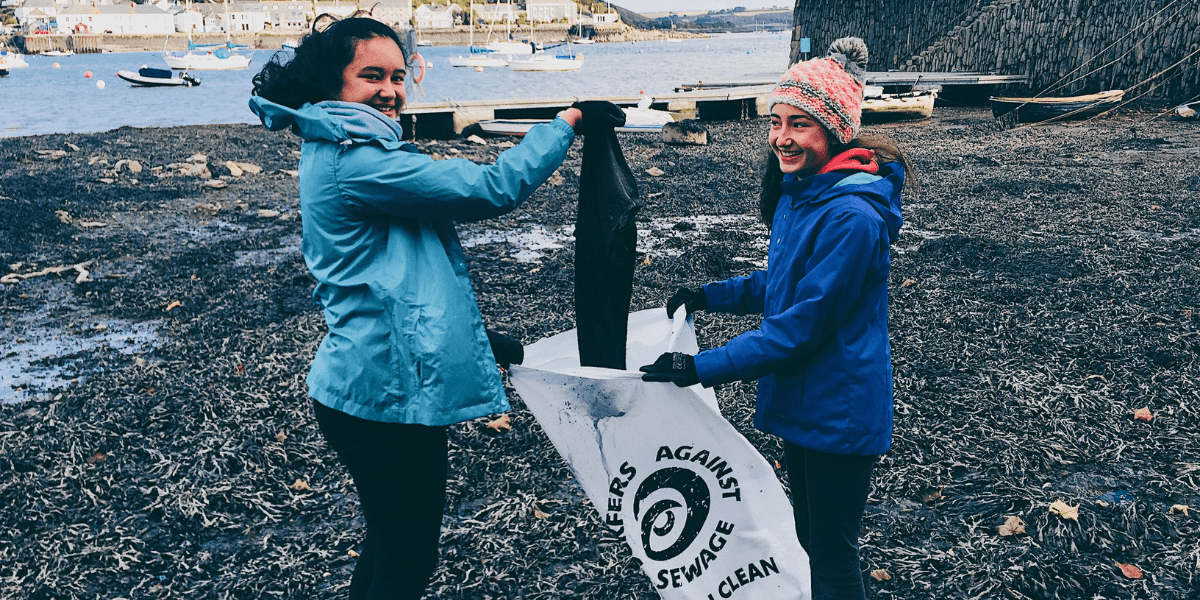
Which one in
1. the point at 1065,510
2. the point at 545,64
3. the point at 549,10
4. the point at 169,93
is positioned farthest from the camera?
the point at 549,10

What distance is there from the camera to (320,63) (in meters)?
2.06

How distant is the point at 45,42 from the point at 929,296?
538 feet

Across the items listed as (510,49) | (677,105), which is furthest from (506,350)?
(510,49)

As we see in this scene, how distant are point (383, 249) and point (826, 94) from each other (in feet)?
4.18

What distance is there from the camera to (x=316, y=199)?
2.03m

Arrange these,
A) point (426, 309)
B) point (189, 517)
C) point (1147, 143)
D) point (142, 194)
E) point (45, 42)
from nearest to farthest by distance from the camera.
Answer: point (426, 309), point (189, 517), point (142, 194), point (1147, 143), point (45, 42)

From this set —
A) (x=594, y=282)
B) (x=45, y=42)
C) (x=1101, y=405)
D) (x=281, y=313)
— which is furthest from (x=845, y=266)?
(x=45, y=42)

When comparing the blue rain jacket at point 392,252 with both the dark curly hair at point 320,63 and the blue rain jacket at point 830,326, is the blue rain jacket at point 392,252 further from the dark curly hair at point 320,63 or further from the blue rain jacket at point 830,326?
the blue rain jacket at point 830,326

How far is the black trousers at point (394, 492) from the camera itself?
2.13 meters

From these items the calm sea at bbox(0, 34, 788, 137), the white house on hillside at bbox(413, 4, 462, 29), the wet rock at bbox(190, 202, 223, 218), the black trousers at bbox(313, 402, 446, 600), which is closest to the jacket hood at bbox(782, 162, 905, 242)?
the black trousers at bbox(313, 402, 446, 600)

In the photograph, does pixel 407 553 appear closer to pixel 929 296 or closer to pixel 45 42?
pixel 929 296

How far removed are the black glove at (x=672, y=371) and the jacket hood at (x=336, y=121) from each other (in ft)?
3.11

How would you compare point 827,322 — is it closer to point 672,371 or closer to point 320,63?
point 672,371

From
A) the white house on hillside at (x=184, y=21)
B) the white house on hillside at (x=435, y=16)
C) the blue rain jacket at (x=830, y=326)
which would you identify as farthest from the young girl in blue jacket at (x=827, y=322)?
the white house on hillside at (x=184, y=21)
